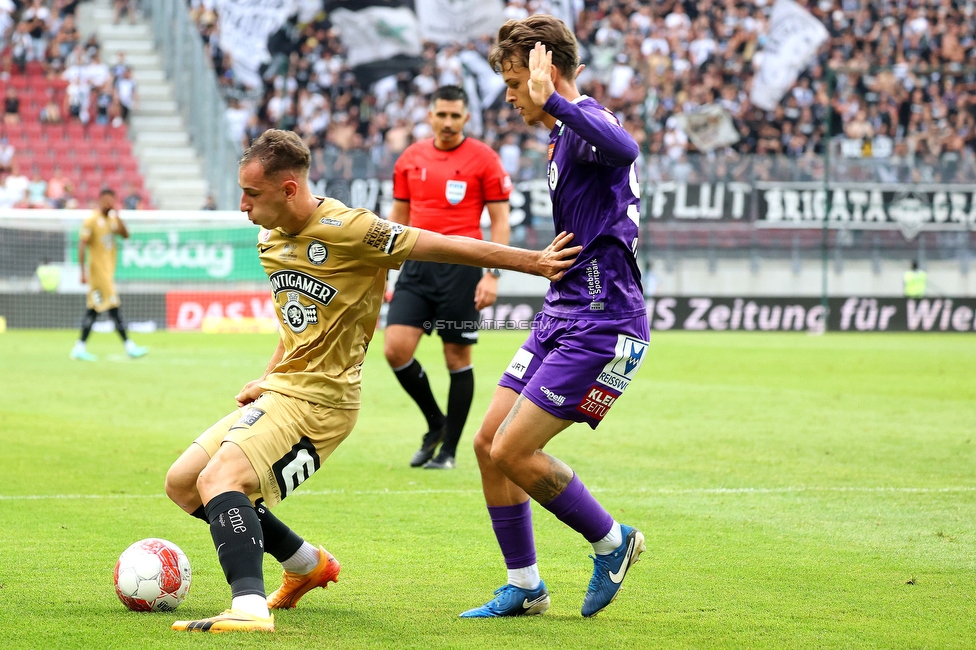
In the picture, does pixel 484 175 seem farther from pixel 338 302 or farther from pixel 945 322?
pixel 945 322

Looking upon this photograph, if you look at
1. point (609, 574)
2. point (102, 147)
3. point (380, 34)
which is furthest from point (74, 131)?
point (609, 574)

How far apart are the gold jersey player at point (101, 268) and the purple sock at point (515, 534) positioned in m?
13.3

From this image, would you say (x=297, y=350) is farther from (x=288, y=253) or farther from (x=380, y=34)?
(x=380, y=34)

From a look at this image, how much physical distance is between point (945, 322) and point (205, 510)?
22.3 meters

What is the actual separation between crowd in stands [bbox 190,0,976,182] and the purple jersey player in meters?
19.8

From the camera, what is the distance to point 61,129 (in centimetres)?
2869

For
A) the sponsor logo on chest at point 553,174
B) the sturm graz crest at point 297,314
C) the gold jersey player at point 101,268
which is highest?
the sponsor logo on chest at point 553,174

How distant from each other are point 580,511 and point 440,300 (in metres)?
3.94

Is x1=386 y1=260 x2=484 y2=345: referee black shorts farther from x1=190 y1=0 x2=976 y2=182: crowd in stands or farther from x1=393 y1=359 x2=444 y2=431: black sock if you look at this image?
x1=190 y1=0 x2=976 y2=182: crowd in stands

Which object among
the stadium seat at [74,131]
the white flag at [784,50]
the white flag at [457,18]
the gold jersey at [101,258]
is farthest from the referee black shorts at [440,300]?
the stadium seat at [74,131]

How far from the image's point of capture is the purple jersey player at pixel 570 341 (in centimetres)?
457

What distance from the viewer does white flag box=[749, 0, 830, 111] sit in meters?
28.6

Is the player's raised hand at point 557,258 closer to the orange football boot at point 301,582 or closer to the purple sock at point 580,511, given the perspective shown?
the purple sock at point 580,511

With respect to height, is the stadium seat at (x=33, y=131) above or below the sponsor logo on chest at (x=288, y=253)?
below
